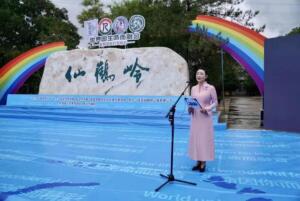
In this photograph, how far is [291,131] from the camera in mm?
7738

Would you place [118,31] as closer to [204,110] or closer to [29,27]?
[204,110]

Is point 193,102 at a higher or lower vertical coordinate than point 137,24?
lower

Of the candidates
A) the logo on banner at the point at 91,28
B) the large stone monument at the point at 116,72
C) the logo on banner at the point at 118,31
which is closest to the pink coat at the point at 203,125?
the large stone monument at the point at 116,72

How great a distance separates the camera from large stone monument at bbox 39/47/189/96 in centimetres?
1165

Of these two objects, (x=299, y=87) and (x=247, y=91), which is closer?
(x=299, y=87)

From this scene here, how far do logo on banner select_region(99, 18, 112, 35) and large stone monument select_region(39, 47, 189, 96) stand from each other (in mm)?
837

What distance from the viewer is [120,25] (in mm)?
12859

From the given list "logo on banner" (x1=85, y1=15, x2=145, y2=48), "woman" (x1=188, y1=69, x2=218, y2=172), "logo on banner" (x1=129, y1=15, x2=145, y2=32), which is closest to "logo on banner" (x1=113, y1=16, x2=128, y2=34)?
"logo on banner" (x1=85, y1=15, x2=145, y2=48)

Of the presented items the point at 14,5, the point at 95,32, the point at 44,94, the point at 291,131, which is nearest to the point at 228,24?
the point at 291,131

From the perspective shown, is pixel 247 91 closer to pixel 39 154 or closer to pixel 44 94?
pixel 44 94

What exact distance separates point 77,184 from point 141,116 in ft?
18.9

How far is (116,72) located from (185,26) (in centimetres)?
398

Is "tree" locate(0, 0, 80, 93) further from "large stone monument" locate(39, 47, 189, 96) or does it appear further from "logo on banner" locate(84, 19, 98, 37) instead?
"large stone monument" locate(39, 47, 189, 96)

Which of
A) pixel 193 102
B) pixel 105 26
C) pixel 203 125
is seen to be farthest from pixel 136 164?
pixel 105 26
